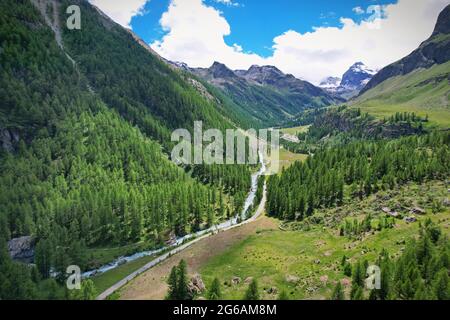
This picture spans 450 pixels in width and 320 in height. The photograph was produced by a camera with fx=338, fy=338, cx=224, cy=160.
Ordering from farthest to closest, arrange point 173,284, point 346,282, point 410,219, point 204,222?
point 204,222, point 410,219, point 346,282, point 173,284

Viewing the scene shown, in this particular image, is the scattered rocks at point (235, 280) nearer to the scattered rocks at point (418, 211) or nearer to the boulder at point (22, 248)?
the scattered rocks at point (418, 211)

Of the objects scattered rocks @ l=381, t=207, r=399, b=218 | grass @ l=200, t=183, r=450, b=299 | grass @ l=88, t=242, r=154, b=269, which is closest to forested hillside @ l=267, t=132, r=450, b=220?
grass @ l=200, t=183, r=450, b=299

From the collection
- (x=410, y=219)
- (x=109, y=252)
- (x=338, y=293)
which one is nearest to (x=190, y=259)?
(x=109, y=252)

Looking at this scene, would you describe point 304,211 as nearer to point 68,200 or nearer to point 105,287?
point 105,287

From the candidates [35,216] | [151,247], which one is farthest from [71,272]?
[35,216]

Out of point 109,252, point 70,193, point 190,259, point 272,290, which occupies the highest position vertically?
point 70,193

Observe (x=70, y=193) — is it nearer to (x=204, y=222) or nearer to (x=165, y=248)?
(x=165, y=248)
